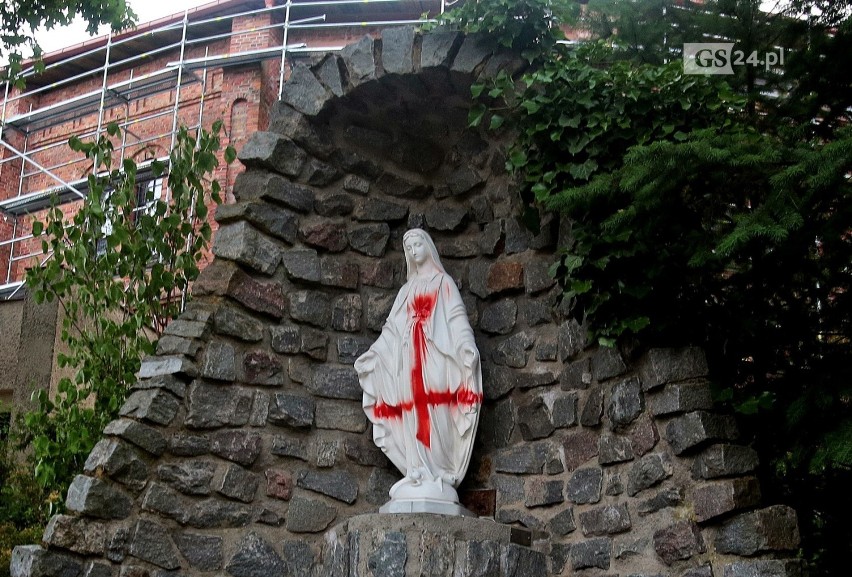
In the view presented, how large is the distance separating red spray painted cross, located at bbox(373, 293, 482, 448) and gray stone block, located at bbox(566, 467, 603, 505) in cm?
65

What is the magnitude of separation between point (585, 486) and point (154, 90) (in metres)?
9.11

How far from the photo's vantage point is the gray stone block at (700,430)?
4.72 m

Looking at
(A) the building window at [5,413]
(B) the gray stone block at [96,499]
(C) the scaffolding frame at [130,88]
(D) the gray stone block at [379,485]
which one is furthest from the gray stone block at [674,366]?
(C) the scaffolding frame at [130,88]

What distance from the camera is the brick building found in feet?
37.5

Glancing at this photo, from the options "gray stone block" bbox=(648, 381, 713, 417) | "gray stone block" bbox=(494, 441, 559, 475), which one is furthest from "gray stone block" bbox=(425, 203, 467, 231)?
"gray stone block" bbox=(648, 381, 713, 417)

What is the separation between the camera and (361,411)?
20.1 feet

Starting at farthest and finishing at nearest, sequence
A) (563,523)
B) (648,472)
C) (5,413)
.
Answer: (5,413) < (563,523) < (648,472)

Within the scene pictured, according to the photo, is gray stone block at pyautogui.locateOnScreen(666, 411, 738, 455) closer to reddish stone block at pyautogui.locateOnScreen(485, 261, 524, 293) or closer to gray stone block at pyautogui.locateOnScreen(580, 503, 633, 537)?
gray stone block at pyautogui.locateOnScreen(580, 503, 633, 537)

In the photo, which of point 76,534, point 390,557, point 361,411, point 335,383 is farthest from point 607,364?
point 76,534

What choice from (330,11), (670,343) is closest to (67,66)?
(330,11)

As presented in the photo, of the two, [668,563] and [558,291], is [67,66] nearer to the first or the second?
[558,291]

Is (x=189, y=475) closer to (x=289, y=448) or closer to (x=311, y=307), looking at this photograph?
(x=289, y=448)

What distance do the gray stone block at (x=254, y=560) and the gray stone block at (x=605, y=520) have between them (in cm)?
165

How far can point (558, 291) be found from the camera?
5848 millimetres
